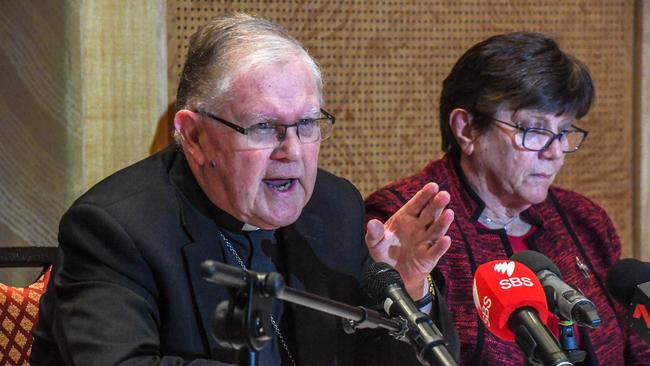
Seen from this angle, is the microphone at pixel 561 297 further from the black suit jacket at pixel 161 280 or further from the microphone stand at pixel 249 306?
the microphone stand at pixel 249 306

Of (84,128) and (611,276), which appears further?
(84,128)

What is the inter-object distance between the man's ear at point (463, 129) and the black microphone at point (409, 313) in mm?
1303

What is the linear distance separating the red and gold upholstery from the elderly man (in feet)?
0.42

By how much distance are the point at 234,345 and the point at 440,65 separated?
2.54 metres

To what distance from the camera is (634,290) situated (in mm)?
2062

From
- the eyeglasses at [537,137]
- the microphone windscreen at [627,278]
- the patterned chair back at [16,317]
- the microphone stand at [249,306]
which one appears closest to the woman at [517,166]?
the eyeglasses at [537,137]

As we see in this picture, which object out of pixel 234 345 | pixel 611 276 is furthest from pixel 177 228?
pixel 611 276

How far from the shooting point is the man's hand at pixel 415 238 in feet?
7.39

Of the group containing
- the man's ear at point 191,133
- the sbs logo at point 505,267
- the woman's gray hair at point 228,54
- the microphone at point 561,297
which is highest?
the woman's gray hair at point 228,54

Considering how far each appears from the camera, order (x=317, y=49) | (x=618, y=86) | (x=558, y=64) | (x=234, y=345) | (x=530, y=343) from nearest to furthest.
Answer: (x=234, y=345) < (x=530, y=343) < (x=558, y=64) < (x=317, y=49) < (x=618, y=86)

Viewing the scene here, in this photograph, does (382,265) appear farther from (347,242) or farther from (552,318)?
(552,318)

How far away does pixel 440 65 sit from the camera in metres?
3.86

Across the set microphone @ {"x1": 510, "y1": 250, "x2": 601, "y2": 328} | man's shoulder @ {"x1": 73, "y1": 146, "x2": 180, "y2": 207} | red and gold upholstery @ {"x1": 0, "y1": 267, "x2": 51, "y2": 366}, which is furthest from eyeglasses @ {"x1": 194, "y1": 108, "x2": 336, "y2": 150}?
red and gold upholstery @ {"x1": 0, "y1": 267, "x2": 51, "y2": 366}

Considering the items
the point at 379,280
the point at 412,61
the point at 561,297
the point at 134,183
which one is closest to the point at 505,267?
the point at 561,297
